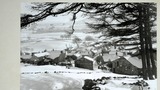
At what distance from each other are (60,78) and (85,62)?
272mm

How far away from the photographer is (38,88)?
209cm

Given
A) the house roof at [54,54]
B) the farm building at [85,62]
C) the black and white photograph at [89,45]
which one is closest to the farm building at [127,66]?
the black and white photograph at [89,45]

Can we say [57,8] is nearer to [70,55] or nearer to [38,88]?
[70,55]

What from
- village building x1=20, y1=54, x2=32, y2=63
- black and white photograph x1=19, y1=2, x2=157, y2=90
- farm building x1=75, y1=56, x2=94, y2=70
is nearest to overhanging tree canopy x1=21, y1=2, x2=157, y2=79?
black and white photograph x1=19, y1=2, x2=157, y2=90

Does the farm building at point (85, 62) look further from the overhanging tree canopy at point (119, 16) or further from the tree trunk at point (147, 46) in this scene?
the tree trunk at point (147, 46)

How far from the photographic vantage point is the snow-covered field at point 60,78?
2.10 m

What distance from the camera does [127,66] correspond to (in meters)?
2.13

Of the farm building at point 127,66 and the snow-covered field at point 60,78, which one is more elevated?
the farm building at point 127,66

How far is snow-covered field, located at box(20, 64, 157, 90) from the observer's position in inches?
82.6

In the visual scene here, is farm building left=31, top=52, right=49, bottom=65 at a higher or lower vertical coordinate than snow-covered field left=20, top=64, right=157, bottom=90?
higher

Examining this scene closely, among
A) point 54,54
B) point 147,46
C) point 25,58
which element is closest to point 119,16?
point 147,46

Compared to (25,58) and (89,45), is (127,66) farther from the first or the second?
(25,58)

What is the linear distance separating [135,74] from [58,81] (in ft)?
2.34

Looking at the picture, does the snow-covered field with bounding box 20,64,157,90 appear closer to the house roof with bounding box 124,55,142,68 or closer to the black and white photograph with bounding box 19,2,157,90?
the black and white photograph with bounding box 19,2,157,90
